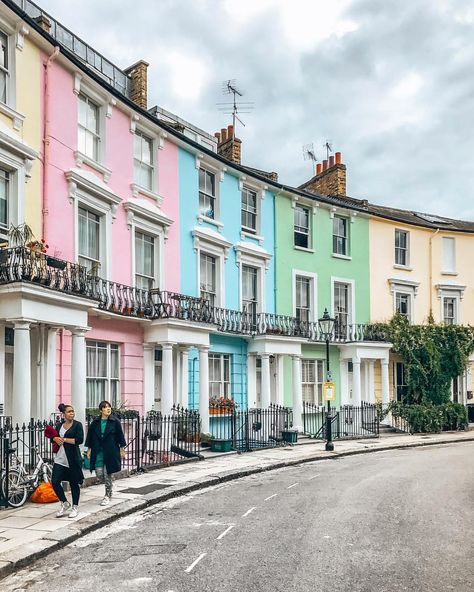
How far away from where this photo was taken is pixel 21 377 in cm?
1260

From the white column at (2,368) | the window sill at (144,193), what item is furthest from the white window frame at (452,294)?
the white column at (2,368)

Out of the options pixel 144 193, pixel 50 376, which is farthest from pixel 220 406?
pixel 50 376

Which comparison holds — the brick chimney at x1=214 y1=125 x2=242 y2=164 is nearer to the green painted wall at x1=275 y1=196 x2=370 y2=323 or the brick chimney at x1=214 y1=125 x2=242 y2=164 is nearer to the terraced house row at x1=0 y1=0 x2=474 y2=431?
the terraced house row at x1=0 y1=0 x2=474 y2=431

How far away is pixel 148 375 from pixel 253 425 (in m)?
3.81

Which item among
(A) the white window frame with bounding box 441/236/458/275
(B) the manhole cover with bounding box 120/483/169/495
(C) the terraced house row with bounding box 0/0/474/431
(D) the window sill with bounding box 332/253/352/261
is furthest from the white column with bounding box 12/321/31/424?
(A) the white window frame with bounding box 441/236/458/275

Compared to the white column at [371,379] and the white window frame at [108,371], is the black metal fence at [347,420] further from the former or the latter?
the white window frame at [108,371]

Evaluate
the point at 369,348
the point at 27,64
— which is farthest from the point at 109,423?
the point at 369,348

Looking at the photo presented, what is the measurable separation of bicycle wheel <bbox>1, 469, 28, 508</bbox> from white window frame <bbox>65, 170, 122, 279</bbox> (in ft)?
22.4

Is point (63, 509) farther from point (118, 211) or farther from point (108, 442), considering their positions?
point (118, 211)

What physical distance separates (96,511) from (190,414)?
26.0ft

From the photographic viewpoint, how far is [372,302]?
95.9 feet

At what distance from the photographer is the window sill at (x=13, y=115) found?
14250 millimetres

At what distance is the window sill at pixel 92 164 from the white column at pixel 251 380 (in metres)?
8.81

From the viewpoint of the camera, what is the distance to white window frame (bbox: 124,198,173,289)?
18844mm
